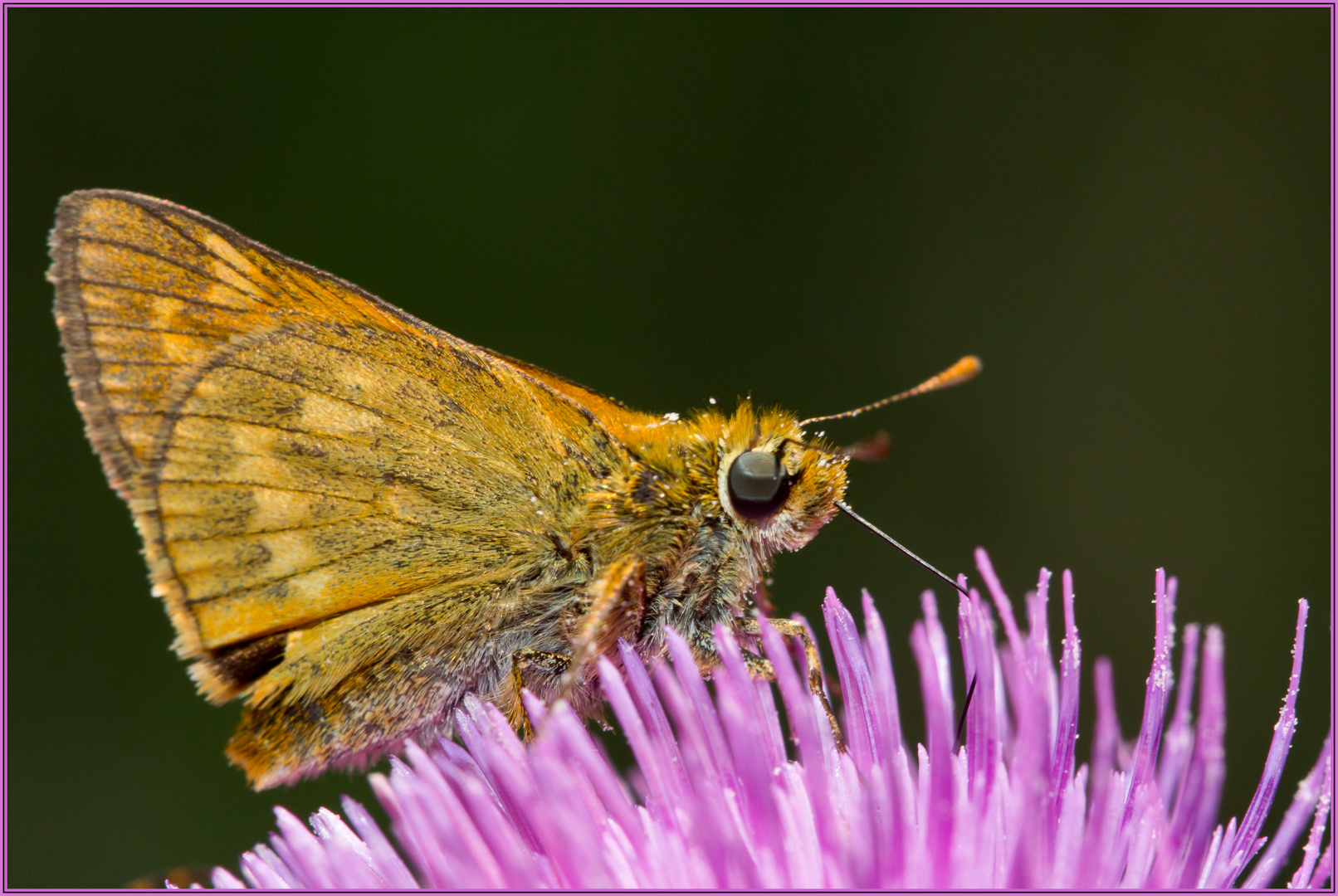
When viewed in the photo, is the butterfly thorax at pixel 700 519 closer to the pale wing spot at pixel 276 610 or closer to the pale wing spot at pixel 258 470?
the pale wing spot at pixel 276 610

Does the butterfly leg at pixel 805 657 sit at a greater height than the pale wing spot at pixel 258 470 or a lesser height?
lesser

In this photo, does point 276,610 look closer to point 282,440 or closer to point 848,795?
point 282,440

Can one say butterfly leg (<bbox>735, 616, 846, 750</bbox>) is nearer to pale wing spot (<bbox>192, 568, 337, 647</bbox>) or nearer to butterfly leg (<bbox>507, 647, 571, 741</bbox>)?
butterfly leg (<bbox>507, 647, 571, 741</bbox>)

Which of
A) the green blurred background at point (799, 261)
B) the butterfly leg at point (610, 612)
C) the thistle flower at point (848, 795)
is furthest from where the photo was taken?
the green blurred background at point (799, 261)

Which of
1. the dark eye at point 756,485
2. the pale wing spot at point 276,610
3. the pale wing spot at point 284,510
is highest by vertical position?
the pale wing spot at point 284,510

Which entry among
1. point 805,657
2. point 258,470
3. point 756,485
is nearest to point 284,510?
point 258,470

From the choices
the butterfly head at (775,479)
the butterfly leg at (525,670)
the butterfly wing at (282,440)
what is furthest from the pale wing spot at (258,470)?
the butterfly head at (775,479)

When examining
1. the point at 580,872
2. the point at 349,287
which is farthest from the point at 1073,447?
the point at 580,872
